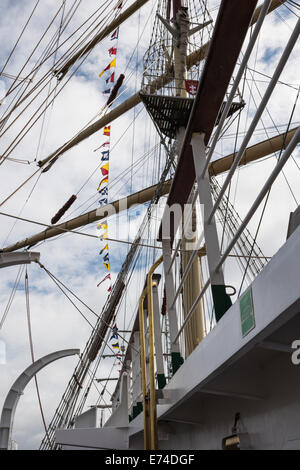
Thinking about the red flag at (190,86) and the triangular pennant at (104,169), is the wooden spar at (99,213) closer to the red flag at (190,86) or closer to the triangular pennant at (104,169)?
the triangular pennant at (104,169)

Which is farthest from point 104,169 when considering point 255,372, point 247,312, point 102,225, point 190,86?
point 247,312

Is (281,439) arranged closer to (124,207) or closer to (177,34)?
(177,34)

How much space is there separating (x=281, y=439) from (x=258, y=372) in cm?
26

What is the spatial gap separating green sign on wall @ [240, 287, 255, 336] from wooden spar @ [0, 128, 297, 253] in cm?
901

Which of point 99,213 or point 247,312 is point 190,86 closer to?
point 99,213

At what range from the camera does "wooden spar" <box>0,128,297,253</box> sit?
36.8 ft

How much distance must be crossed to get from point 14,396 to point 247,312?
647cm

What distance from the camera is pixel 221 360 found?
5.37ft

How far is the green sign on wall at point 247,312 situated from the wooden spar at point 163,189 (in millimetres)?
9008

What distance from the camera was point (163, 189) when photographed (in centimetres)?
1183

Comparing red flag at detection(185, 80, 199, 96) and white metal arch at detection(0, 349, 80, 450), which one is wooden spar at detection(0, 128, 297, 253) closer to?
red flag at detection(185, 80, 199, 96)

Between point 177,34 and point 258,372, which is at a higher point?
point 177,34

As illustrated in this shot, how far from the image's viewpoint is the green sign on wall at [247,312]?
1354 millimetres
